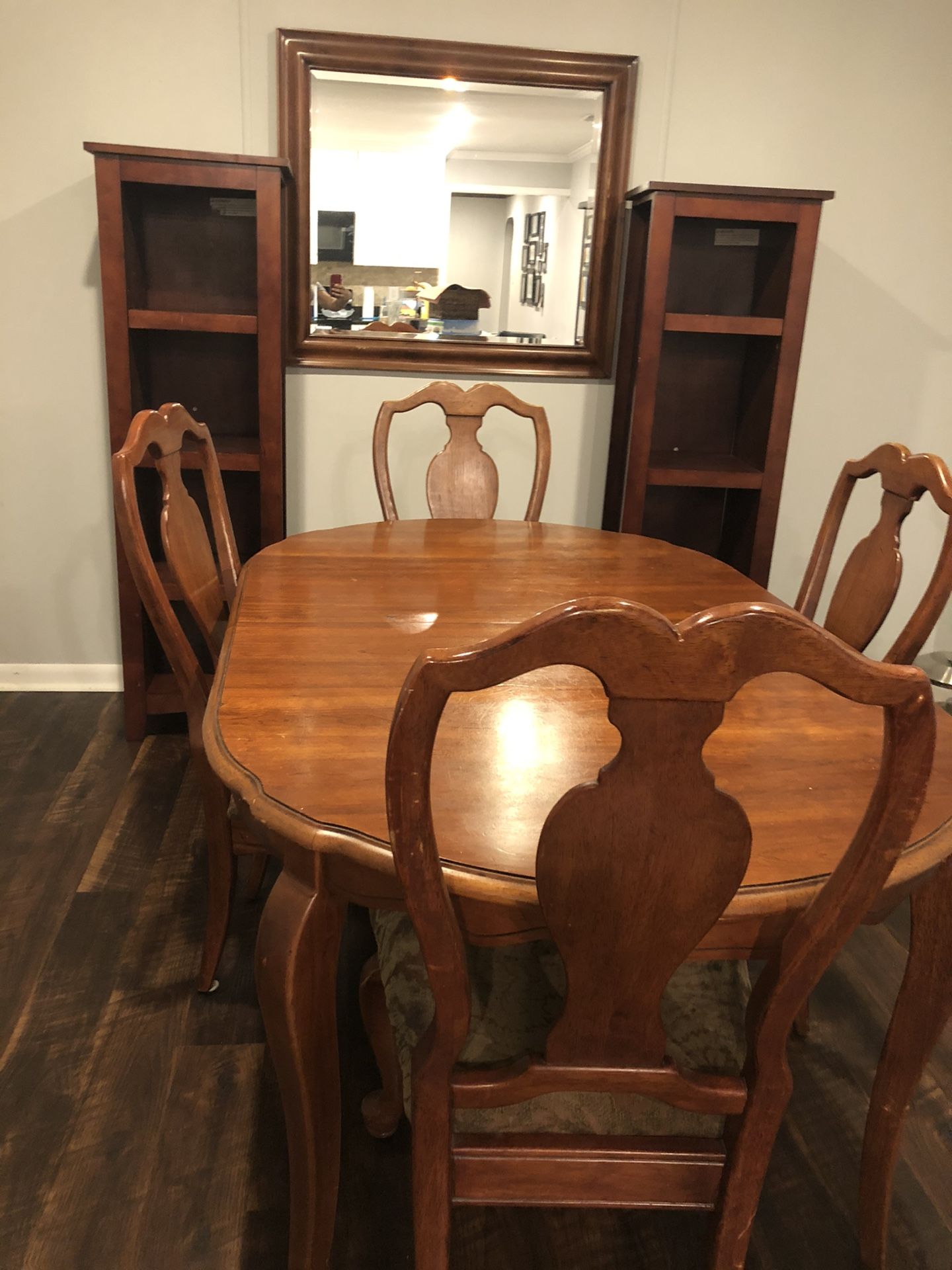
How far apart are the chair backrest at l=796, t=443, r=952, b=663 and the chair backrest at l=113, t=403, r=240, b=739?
1.15 m

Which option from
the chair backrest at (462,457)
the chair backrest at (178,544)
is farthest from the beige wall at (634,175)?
the chair backrest at (178,544)

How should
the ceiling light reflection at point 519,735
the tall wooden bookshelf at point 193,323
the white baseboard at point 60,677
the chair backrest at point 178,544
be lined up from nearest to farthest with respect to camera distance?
1. the ceiling light reflection at point 519,735
2. the chair backrest at point 178,544
3. the tall wooden bookshelf at point 193,323
4. the white baseboard at point 60,677

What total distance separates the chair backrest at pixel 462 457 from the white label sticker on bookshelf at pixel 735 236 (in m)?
0.87

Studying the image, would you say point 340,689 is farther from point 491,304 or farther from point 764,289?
point 764,289

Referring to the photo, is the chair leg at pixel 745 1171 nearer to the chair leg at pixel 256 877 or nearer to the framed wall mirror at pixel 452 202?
the chair leg at pixel 256 877

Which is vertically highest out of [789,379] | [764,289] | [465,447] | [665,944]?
[764,289]

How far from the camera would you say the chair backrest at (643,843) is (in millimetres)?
742

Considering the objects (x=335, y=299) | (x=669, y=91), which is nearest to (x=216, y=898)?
(x=335, y=299)

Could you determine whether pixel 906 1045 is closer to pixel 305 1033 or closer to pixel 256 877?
pixel 305 1033

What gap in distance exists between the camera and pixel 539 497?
2.64 metres

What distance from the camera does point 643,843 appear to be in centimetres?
85

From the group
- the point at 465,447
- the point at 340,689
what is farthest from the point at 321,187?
the point at 340,689

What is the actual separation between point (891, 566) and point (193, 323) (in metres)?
1.83

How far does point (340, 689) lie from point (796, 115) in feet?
8.27
